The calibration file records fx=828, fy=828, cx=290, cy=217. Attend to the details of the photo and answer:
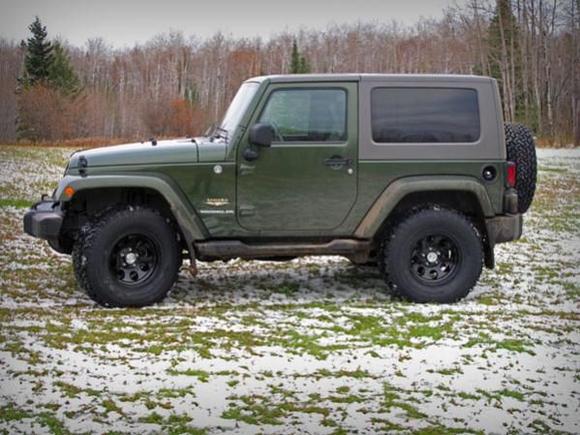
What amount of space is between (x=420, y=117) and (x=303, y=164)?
1.05 meters

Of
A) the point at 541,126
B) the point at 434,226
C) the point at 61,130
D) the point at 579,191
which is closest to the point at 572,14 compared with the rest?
the point at 541,126

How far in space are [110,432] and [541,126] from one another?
3657 centimetres

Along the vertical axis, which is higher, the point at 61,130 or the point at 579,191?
the point at 61,130

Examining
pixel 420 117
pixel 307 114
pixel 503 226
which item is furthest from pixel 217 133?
pixel 503 226

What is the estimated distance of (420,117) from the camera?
6727mm

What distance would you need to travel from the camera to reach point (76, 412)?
391 cm

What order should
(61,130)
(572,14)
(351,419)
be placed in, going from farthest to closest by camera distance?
(572,14), (61,130), (351,419)

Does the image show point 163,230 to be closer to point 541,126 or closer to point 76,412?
point 76,412

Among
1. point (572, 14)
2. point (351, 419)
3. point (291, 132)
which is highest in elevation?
point (572, 14)

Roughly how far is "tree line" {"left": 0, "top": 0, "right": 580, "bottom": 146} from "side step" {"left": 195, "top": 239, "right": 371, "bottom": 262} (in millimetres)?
1714

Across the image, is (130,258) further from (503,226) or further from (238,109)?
(503,226)

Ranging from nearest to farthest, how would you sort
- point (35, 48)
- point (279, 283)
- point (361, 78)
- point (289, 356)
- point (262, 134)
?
point (35, 48) < point (289, 356) < point (262, 134) < point (361, 78) < point (279, 283)

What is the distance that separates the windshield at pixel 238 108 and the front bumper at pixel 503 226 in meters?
2.20

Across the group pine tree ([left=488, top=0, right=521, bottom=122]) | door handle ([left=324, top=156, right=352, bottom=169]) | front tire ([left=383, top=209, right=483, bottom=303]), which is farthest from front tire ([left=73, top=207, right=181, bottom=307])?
pine tree ([left=488, top=0, right=521, bottom=122])
